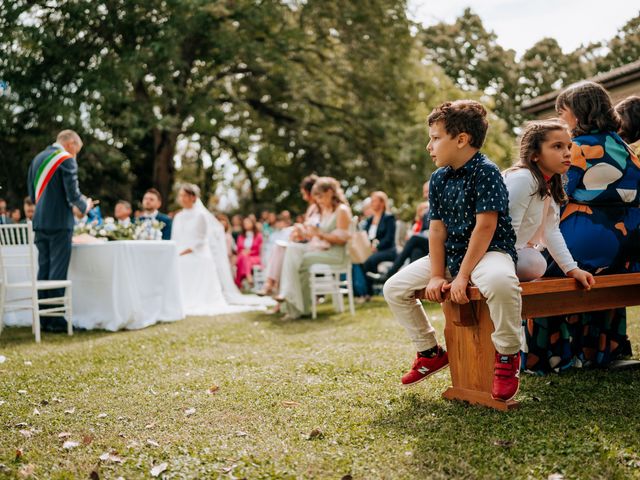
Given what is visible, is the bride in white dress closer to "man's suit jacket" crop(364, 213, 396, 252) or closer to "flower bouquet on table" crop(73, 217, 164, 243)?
"flower bouquet on table" crop(73, 217, 164, 243)

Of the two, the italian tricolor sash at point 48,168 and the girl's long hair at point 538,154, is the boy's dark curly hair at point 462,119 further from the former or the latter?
the italian tricolor sash at point 48,168

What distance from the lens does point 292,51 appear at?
1878 centimetres

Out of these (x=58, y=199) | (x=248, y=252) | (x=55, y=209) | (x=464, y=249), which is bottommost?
(x=248, y=252)

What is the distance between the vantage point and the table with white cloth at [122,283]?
27.1ft

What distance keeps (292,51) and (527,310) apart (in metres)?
16.2

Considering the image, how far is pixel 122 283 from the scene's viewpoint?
830cm

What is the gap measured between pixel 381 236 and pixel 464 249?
7.83 meters

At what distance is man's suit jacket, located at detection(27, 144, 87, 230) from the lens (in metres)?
8.15

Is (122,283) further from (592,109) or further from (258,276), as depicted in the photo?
(258,276)

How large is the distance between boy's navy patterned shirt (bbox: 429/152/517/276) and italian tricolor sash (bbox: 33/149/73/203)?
19.2 ft

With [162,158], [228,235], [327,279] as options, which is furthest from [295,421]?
[162,158]

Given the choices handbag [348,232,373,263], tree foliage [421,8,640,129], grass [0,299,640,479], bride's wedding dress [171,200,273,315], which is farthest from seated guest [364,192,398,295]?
tree foliage [421,8,640,129]

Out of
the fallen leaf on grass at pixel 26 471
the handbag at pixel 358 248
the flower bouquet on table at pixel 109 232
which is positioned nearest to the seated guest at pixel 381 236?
the handbag at pixel 358 248

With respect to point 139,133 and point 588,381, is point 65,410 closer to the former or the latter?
point 588,381
